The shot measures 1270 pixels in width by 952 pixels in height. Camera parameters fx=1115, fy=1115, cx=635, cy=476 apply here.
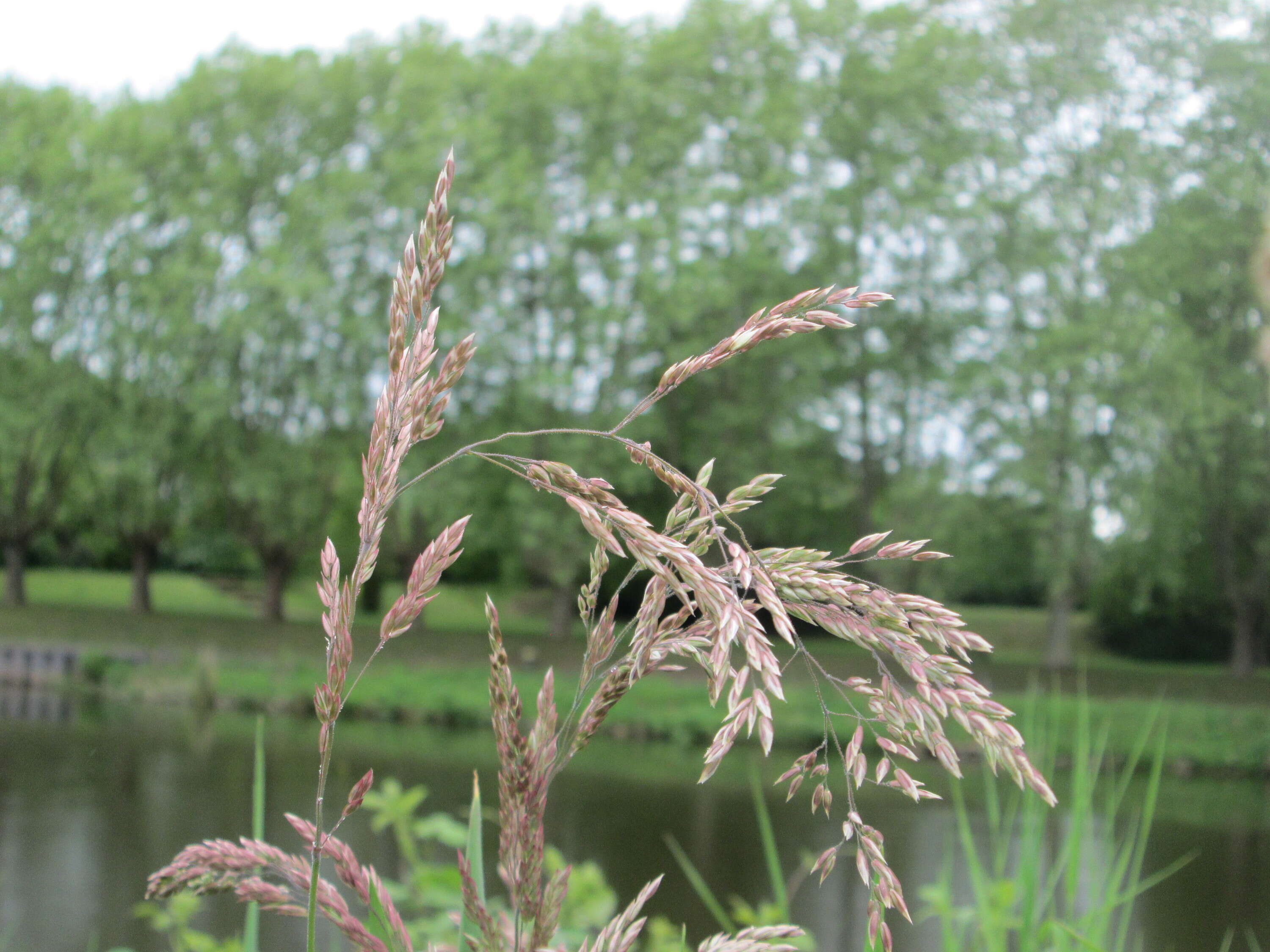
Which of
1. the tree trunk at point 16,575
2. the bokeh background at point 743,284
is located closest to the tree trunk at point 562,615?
the bokeh background at point 743,284

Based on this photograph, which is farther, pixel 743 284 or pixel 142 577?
pixel 142 577

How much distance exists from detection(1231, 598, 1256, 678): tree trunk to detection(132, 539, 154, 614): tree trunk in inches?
932

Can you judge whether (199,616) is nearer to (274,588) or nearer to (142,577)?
(274,588)

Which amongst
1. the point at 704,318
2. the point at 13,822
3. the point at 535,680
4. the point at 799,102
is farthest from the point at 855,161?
the point at 13,822

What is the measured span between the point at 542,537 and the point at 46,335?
12.8 m

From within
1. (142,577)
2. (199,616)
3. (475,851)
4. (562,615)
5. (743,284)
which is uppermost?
(743,284)

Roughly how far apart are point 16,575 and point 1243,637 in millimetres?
27166

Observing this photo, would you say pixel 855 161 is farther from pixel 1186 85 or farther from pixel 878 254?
pixel 1186 85

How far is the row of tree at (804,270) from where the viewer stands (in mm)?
19969

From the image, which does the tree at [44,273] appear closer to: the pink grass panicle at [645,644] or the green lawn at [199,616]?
the green lawn at [199,616]

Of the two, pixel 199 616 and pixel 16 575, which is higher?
pixel 16 575

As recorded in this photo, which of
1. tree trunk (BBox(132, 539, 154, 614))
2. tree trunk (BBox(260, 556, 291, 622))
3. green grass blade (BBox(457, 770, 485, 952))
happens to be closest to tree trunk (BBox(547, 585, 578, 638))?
tree trunk (BBox(260, 556, 291, 622))

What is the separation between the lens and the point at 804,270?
2089cm

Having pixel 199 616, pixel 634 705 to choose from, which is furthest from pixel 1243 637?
pixel 199 616
